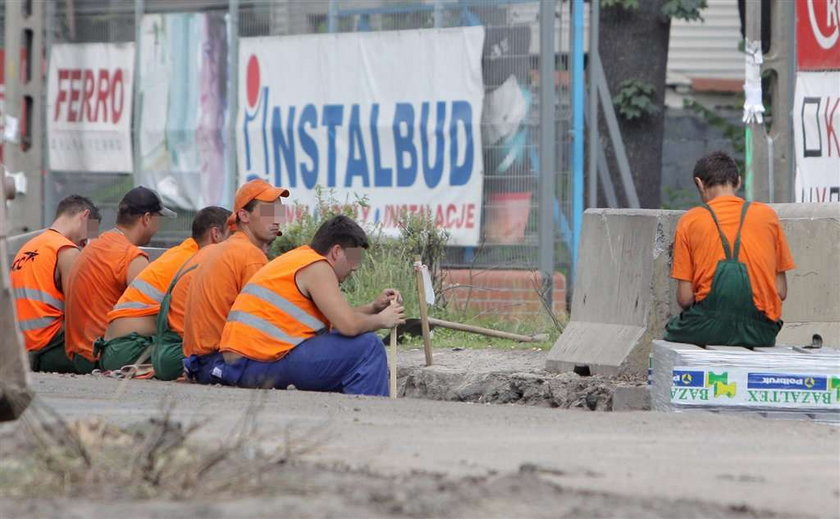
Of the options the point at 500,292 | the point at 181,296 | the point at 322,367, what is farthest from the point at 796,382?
the point at 500,292

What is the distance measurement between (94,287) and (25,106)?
25.0ft

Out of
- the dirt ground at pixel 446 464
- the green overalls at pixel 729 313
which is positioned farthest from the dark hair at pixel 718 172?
the dirt ground at pixel 446 464

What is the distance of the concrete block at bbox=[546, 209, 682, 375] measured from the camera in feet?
30.0

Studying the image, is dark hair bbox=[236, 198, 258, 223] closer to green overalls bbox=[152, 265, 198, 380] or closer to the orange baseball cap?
the orange baseball cap

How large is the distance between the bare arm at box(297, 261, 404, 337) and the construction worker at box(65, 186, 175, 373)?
1.75 meters

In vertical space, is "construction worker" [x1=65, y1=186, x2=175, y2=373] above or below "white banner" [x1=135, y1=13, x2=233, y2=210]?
below

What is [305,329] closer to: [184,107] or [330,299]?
[330,299]

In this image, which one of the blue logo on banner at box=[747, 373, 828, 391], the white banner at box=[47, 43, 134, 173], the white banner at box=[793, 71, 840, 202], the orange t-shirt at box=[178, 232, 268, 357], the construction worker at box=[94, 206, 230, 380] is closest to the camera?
the blue logo on banner at box=[747, 373, 828, 391]

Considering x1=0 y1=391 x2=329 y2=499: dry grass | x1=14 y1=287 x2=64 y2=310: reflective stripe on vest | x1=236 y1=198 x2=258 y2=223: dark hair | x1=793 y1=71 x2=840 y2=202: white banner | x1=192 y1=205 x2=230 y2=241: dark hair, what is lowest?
x1=0 y1=391 x2=329 y2=499: dry grass

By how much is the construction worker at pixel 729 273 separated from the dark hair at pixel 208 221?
112 inches

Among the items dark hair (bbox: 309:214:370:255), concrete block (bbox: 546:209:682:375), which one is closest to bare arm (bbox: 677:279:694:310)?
concrete block (bbox: 546:209:682:375)

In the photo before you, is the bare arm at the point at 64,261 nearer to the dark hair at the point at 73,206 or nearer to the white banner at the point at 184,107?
the dark hair at the point at 73,206

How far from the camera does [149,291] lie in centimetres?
907

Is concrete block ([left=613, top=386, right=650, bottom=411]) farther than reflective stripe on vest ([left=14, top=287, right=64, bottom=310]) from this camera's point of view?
No
